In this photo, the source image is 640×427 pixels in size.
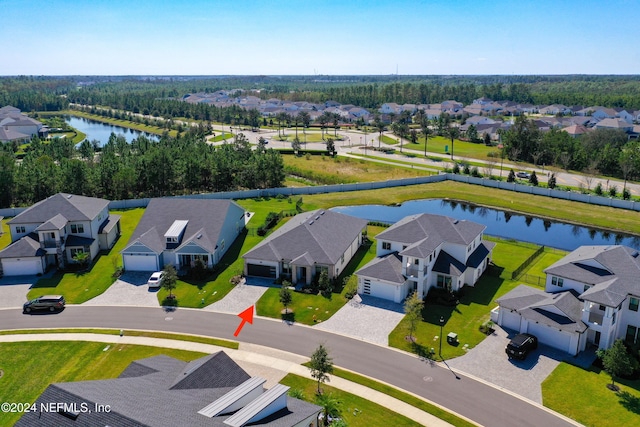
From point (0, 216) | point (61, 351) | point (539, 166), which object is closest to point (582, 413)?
point (61, 351)

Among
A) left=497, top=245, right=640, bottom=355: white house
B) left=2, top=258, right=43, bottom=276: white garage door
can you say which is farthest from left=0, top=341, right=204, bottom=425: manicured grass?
left=497, top=245, right=640, bottom=355: white house

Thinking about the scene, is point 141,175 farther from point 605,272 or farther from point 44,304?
point 605,272

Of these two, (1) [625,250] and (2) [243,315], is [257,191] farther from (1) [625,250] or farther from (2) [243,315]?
(1) [625,250]

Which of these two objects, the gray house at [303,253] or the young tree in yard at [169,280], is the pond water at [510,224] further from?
the young tree in yard at [169,280]

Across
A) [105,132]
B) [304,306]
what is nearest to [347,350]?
[304,306]

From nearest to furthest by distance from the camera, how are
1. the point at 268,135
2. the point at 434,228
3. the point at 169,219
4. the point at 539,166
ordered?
1. the point at 434,228
2. the point at 169,219
3. the point at 539,166
4. the point at 268,135

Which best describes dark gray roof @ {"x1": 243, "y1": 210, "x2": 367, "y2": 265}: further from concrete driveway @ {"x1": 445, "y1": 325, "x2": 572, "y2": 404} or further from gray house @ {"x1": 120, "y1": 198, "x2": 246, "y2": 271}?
concrete driveway @ {"x1": 445, "y1": 325, "x2": 572, "y2": 404}

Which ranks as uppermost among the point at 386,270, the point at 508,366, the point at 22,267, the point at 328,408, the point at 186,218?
the point at 186,218
